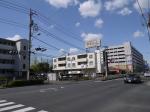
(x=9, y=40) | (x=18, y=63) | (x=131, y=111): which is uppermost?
(x=9, y=40)

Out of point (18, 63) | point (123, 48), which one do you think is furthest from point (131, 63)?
point (18, 63)

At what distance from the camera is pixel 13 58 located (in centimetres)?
7494

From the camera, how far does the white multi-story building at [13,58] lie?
70500mm

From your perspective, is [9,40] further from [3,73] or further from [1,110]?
[1,110]

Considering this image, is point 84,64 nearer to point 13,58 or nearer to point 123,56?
point 13,58

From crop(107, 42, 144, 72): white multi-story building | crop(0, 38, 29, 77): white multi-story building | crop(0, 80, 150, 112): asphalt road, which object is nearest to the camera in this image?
crop(0, 80, 150, 112): asphalt road

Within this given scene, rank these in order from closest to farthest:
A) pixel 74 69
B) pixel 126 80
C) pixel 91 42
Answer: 1. pixel 126 80
2. pixel 91 42
3. pixel 74 69

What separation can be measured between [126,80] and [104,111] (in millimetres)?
28664

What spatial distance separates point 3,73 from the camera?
6994 cm

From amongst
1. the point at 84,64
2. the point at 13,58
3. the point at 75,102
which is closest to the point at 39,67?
the point at 84,64

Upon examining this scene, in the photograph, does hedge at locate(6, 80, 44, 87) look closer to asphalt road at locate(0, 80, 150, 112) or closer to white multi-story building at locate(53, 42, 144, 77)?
asphalt road at locate(0, 80, 150, 112)

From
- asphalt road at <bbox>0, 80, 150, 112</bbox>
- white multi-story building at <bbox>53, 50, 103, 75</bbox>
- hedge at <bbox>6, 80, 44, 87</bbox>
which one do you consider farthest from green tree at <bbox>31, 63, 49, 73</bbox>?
asphalt road at <bbox>0, 80, 150, 112</bbox>

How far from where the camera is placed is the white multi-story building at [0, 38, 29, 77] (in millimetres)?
70500

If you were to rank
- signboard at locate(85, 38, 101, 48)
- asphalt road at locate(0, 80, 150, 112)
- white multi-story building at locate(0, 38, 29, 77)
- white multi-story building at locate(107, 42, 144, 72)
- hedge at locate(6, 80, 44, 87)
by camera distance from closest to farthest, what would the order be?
asphalt road at locate(0, 80, 150, 112)
hedge at locate(6, 80, 44, 87)
white multi-story building at locate(0, 38, 29, 77)
signboard at locate(85, 38, 101, 48)
white multi-story building at locate(107, 42, 144, 72)
